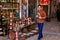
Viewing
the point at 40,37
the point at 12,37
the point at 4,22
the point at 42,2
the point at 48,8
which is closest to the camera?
the point at 12,37

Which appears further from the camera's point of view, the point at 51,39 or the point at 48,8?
the point at 48,8

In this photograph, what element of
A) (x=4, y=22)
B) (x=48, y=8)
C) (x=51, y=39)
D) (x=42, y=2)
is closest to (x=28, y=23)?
(x=4, y=22)

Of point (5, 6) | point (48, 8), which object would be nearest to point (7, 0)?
point (5, 6)

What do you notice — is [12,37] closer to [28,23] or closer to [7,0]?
[28,23]

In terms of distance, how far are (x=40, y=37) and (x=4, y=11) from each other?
403cm

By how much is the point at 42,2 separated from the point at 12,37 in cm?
1055

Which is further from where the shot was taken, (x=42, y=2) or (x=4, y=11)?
(x=42, y=2)

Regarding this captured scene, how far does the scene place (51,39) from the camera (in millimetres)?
11375

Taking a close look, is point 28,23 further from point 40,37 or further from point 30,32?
point 40,37

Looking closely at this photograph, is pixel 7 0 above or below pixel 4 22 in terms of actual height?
above

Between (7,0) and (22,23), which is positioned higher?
(7,0)

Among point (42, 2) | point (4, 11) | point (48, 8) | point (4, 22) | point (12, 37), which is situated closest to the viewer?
point (12, 37)

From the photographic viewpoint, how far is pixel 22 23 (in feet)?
42.7

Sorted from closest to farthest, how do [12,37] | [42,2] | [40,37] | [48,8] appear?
[12,37]
[40,37]
[42,2]
[48,8]
